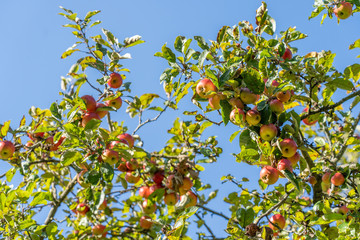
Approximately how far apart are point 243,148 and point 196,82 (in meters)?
0.58

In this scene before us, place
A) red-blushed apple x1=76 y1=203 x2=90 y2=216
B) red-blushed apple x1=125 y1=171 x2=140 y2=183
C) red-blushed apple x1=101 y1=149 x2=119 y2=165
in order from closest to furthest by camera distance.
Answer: red-blushed apple x1=101 y1=149 x2=119 y2=165
red-blushed apple x1=125 y1=171 x2=140 y2=183
red-blushed apple x1=76 y1=203 x2=90 y2=216

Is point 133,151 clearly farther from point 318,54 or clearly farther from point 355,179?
point 355,179

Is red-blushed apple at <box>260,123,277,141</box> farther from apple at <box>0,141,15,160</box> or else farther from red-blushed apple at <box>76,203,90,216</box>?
red-blushed apple at <box>76,203,90,216</box>

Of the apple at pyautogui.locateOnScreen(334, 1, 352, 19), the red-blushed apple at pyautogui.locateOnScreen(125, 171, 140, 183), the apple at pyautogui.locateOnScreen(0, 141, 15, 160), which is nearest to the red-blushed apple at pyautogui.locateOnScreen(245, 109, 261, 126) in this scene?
the apple at pyautogui.locateOnScreen(334, 1, 352, 19)

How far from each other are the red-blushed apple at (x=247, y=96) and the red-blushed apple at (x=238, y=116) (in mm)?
→ 70

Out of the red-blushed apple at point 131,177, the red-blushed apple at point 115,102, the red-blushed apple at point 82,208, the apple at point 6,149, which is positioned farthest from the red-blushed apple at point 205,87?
the red-blushed apple at point 82,208

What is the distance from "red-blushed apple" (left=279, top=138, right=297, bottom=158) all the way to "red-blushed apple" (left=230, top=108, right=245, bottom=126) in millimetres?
276

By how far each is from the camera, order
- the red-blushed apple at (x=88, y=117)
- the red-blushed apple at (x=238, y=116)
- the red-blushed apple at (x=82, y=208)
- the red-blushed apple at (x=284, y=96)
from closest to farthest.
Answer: the red-blushed apple at (x=238, y=116), the red-blushed apple at (x=284, y=96), the red-blushed apple at (x=88, y=117), the red-blushed apple at (x=82, y=208)

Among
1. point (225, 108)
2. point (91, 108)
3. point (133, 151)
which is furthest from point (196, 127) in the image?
point (225, 108)

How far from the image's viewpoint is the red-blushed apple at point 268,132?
219 centimetres

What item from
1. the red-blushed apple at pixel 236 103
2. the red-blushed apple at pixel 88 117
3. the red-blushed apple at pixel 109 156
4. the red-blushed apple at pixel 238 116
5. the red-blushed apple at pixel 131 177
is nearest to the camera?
the red-blushed apple at pixel 238 116

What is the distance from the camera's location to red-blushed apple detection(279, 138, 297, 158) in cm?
223

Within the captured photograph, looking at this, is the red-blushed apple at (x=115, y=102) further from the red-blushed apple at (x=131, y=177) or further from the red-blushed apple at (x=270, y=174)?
the red-blushed apple at (x=270, y=174)

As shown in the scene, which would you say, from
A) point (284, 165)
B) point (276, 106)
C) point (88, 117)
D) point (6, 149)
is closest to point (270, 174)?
point (284, 165)
